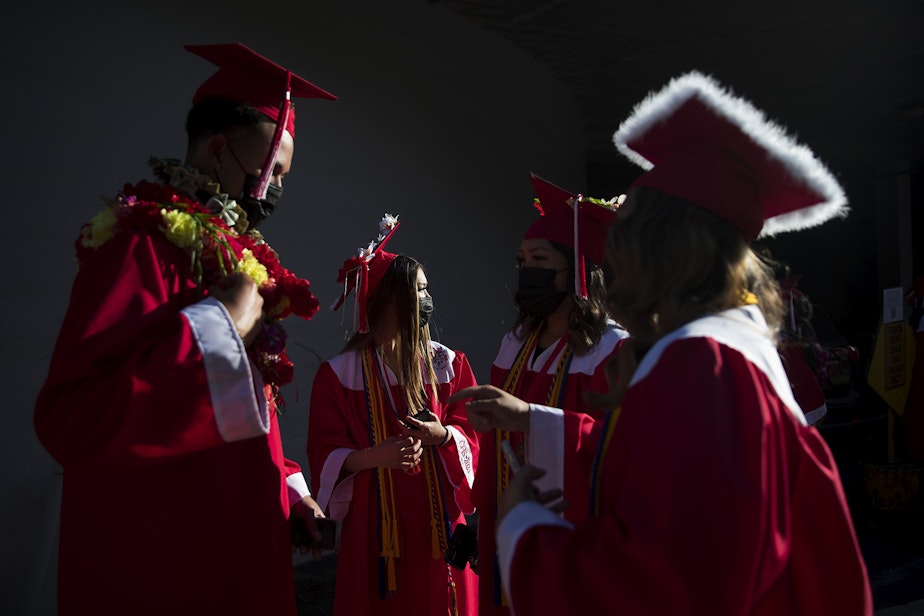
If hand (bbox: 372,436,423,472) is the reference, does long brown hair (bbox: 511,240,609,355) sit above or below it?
above

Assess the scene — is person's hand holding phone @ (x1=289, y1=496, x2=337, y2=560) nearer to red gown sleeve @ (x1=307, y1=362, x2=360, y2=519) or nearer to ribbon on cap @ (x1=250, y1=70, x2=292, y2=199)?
ribbon on cap @ (x1=250, y1=70, x2=292, y2=199)

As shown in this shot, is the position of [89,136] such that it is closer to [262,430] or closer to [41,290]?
[41,290]

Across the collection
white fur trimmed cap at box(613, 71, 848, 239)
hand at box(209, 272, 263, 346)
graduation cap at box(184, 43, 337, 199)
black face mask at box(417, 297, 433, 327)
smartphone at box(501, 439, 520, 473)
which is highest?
graduation cap at box(184, 43, 337, 199)

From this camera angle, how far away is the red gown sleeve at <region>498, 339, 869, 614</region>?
143cm

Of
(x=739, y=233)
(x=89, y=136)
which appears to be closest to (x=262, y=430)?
(x=739, y=233)

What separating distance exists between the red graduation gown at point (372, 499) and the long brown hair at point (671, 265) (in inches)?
78.8

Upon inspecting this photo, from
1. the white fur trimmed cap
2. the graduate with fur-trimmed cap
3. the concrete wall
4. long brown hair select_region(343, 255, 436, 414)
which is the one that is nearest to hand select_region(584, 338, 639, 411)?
the graduate with fur-trimmed cap

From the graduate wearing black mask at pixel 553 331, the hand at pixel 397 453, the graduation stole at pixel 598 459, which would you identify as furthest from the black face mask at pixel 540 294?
the graduation stole at pixel 598 459

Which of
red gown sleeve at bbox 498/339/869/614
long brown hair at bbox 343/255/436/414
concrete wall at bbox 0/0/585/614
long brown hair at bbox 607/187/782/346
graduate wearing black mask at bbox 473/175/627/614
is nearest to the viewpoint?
red gown sleeve at bbox 498/339/869/614

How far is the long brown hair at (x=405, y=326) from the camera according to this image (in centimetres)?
378

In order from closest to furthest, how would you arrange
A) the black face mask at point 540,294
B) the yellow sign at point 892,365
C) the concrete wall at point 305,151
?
the black face mask at point 540,294, the concrete wall at point 305,151, the yellow sign at point 892,365

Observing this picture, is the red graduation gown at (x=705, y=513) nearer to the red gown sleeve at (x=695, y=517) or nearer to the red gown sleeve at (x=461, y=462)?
the red gown sleeve at (x=695, y=517)

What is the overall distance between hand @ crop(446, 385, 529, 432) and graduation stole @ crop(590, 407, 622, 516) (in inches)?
31.7

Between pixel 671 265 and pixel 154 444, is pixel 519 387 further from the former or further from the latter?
pixel 154 444
